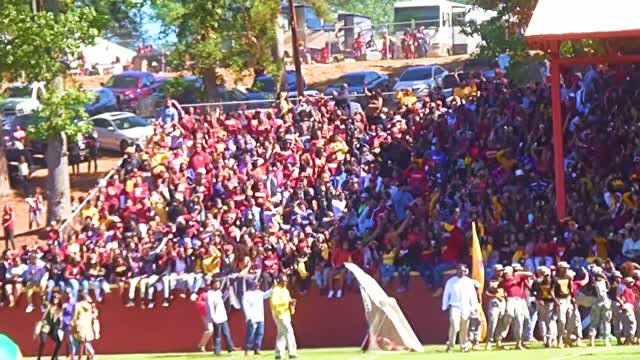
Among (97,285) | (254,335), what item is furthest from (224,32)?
(254,335)

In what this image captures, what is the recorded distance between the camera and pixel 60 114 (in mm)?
41406

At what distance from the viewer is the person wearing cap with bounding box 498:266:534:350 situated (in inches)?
1144

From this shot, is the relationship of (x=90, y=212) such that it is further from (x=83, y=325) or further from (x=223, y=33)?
(x=223, y=33)

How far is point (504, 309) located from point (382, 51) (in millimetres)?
32808

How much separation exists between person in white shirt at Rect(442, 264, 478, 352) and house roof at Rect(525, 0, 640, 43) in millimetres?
5400

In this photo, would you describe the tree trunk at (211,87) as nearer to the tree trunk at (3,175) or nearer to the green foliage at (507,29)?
the tree trunk at (3,175)

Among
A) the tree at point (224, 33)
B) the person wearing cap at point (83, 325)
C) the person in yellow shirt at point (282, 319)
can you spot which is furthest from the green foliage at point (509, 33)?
the person wearing cap at point (83, 325)

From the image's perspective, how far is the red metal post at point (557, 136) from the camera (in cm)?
3080

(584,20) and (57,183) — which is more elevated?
(584,20)

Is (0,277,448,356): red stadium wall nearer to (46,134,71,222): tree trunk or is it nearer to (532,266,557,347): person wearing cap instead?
(532,266,557,347): person wearing cap

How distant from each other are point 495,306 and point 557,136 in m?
4.19

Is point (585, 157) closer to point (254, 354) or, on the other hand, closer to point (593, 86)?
point (593, 86)

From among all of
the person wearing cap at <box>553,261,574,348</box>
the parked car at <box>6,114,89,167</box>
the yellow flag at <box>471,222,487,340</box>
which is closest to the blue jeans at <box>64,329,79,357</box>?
the yellow flag at <box>471,222,487,340</box>

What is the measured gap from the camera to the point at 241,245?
33.6m
